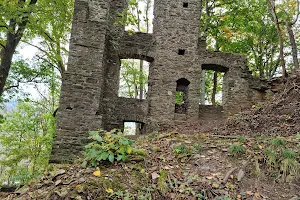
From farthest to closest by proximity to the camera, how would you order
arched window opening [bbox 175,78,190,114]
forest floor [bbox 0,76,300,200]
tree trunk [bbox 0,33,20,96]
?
arched window opening [bbox 175,78,190,114]
tree trunk [bbox 0,33,20,96]
forest floor [bbox 0,76,300,200]

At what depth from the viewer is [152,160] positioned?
12.9ft

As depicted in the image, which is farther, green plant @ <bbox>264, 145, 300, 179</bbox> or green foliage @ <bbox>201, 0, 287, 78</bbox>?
green foliage @ <bbox>201, 0, 287, 78</bbox>

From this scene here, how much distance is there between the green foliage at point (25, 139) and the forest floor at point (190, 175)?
39.9 ft

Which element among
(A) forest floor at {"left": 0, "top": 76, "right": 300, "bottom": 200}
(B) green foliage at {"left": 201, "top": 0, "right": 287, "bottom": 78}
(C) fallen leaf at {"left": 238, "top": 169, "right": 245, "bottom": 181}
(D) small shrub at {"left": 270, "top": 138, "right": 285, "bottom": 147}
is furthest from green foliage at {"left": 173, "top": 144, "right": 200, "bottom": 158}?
(B) green foliage at {"left": 201, "top": 0, "right": 287, "bottom": 78}

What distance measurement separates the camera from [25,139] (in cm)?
→ 1712

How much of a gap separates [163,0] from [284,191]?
9.37 meters

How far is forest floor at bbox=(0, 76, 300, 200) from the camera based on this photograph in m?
3.16

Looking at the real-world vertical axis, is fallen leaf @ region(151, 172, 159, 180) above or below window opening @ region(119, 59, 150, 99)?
below

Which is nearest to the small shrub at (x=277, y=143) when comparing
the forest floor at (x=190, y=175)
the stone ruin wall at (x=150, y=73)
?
the forest floor at (x=190, y=175)

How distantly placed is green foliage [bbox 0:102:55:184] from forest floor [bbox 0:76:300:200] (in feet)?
39.9

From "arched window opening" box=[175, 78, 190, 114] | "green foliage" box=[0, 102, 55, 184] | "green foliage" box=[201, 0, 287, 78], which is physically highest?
"green foliage" box=[201, 0, 287, 78]

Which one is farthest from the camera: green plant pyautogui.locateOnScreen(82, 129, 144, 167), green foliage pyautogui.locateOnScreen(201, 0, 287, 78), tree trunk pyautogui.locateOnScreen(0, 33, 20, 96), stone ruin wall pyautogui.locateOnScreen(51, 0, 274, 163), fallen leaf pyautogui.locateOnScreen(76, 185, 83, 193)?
green foliage pyautogui.locateOnScreen(201, 0, 287, 78)

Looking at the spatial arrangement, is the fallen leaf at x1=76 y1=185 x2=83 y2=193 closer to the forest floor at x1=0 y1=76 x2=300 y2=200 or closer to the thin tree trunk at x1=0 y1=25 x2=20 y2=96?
the forest floor at x1=0 y1=76 x2=300 y2=200

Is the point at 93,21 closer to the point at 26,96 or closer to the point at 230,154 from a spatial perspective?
the point at 26,96
